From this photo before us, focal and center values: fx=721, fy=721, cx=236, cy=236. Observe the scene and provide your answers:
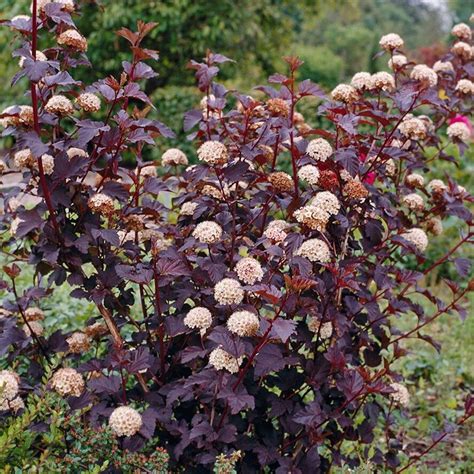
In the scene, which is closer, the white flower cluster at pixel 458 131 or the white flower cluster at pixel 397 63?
the white flower cluster at pixel 397 63

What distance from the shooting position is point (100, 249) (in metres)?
2.03

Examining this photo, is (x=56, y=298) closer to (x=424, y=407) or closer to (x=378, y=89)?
(x=424, y=407)

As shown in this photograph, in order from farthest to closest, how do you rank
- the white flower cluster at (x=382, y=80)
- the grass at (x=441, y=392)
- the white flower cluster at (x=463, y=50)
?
the grass at (x=441, y=392), the white flower cluster at (x=463, y=50), the white flower cluster at (x=382, y=80)

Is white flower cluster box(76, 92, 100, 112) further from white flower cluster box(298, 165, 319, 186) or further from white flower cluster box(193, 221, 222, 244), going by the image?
white flower cluster box(298, 165, 319, 186)

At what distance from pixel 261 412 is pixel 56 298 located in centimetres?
177

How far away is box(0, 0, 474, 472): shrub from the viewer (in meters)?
1.76

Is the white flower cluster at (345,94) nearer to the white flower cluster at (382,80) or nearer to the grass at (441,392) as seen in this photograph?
the white flower cluster at (382,80)

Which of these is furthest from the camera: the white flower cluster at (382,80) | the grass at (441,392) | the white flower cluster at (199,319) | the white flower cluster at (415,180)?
the grass at (441,392)

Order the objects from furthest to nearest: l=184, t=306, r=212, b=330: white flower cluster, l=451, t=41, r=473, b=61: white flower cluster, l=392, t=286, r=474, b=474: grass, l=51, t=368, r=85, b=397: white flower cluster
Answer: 1. l=392, t=286, r=474, b=474: grass
2. l=451, t=41, r=473, b=61: white flower cluster
3. l=51, t=368, r=85, b=397: white flower cluster
4. l=184, t=306, r=212, b=330: white flower cluster

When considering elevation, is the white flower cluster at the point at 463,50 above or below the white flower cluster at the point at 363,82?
above

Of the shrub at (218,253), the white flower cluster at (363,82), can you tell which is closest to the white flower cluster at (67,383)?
the shrub at (218,253)

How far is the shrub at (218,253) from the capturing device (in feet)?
5.79

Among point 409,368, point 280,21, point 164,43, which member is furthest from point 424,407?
point 280,21

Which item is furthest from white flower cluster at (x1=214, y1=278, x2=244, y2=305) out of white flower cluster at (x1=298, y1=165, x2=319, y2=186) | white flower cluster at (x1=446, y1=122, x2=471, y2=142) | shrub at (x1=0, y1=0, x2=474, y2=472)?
white flower cluster at (x1=446, y1=122, x2=471, y2=142)
